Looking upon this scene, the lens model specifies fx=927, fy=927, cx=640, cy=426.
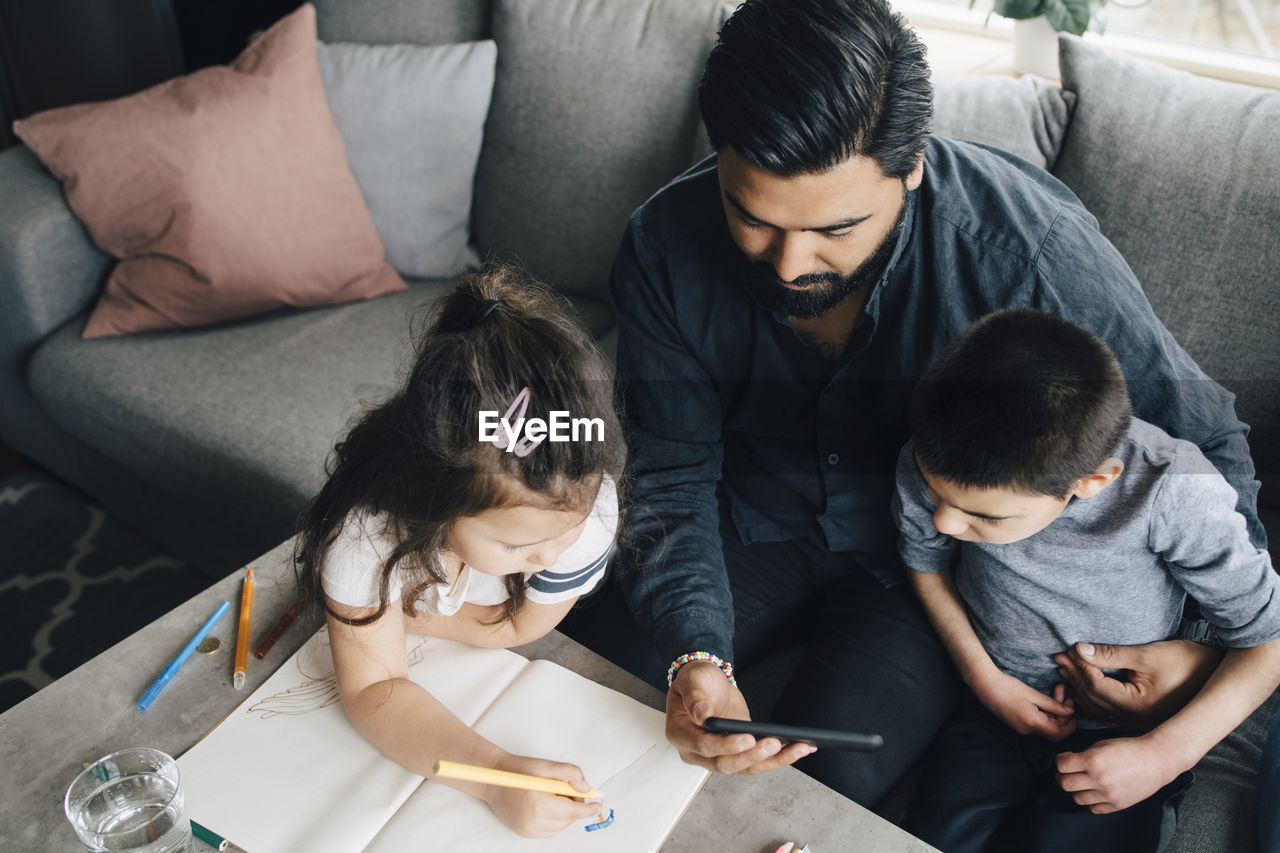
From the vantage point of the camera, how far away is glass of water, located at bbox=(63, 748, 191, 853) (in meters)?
0.73

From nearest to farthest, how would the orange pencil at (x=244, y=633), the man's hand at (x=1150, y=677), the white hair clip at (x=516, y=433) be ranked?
the white hair clip at (x=516, y=433), the orange pencil at (x=244, y=633), the man's hand at (x=1150, y=677)

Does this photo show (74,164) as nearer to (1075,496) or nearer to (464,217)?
(464,217)

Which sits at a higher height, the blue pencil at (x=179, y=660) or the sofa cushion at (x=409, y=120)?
the sofa cushion at (x=409, y=120)

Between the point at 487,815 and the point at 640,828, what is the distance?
0.42 feet

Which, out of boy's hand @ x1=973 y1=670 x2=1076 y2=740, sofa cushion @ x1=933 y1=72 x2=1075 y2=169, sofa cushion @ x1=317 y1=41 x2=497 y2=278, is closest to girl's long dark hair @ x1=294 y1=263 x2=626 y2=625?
boy's hand @ x1=973 y1=670 x2=1076 y2=740

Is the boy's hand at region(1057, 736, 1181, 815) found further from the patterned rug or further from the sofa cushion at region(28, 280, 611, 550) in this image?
the patterned rug

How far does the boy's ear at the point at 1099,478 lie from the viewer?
89 centimetres

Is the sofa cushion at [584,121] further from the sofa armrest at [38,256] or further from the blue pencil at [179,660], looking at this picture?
the blue pencil at [179,660]

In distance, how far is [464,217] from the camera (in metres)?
1.95

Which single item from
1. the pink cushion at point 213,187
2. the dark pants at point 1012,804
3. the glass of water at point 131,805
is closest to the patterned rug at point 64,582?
the pink cushion at point 213,187

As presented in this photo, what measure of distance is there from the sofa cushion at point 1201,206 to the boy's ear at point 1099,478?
0.53 m

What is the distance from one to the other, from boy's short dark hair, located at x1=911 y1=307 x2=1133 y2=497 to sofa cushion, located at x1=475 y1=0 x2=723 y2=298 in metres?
0.97

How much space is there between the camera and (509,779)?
713 millimetres

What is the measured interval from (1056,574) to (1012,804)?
10.3 inches
